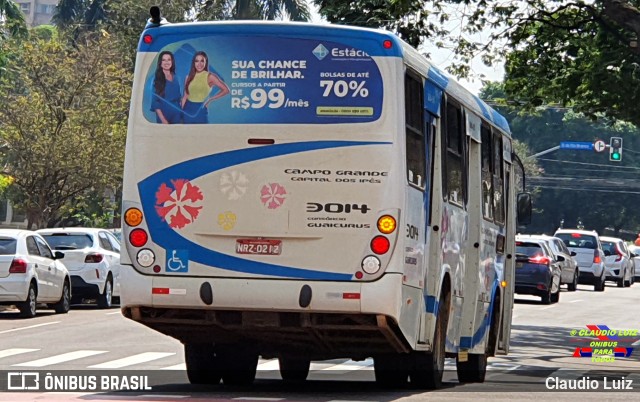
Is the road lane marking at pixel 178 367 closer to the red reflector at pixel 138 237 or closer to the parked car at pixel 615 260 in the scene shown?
the red reflector at pixel 138 237

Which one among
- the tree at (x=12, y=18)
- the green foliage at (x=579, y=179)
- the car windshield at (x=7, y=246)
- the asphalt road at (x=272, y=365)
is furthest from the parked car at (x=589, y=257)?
the green foliage at (x=579, y=179)

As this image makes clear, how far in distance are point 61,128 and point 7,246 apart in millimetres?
19811

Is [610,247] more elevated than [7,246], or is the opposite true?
[610,247]

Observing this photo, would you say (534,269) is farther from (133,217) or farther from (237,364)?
(133,217)

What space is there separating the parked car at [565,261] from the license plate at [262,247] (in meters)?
27.7

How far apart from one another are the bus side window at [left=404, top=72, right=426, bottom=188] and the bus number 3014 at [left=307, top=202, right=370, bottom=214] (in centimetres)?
55

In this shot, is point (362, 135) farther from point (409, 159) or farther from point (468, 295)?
point (468, 295)

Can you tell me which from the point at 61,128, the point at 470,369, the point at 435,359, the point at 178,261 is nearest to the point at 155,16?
the point at 178,261

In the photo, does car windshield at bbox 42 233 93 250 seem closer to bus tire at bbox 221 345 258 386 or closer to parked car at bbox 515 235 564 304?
parked car at bbox 515 235 564 304

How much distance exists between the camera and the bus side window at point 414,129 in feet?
41.0

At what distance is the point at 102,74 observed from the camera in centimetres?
4925

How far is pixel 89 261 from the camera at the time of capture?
31.4m

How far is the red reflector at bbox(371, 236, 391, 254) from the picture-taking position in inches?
474

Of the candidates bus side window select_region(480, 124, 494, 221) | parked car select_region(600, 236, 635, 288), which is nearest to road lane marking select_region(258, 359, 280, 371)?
bus side window select_region(480, 124, 494, 221)
